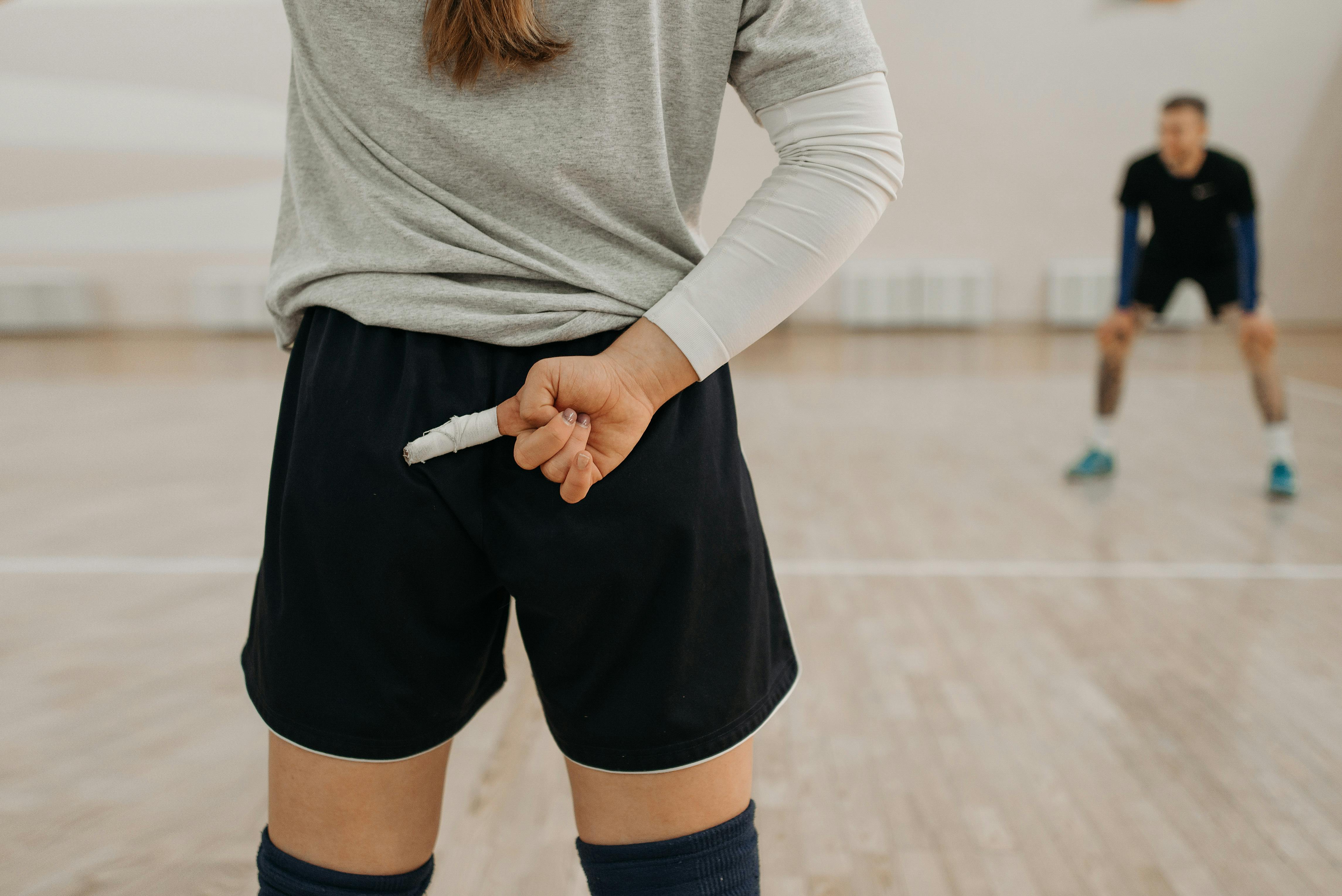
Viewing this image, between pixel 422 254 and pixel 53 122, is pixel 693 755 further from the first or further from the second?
pixel 53 122

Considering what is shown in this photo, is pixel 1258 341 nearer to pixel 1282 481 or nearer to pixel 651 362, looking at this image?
pixel 1282 481

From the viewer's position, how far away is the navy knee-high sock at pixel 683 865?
652 mm

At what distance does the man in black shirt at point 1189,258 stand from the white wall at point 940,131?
14.3 feet

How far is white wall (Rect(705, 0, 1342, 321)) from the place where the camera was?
816 centimetres

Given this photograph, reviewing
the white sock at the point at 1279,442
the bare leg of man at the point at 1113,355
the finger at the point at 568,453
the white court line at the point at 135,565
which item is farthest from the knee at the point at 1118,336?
the finger at the point at 568,453

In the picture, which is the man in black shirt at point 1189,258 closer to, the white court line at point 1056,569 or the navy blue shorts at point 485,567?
the white court line at point 1056,569

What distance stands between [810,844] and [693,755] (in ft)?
3.32

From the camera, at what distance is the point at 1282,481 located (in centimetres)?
349

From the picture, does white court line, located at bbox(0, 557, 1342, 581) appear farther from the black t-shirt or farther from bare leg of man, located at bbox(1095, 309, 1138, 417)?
the black t-shirt

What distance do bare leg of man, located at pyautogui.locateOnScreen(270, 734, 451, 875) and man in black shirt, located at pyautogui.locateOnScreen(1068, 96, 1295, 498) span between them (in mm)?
3498

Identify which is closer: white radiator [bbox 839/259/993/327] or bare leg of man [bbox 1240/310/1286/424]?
bare leg of man [bbox 1240/310/1286/424]

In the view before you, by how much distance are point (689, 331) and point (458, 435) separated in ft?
0.50

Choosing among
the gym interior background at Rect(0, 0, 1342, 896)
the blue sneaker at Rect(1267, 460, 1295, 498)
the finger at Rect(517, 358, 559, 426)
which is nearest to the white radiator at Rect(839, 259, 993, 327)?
the gym interior background at Rect(0, 0, 1342, 896)

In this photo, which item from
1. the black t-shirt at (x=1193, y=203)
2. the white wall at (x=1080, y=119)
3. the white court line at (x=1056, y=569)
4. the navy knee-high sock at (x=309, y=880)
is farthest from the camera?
the white wall at (x=1080, y=119)
